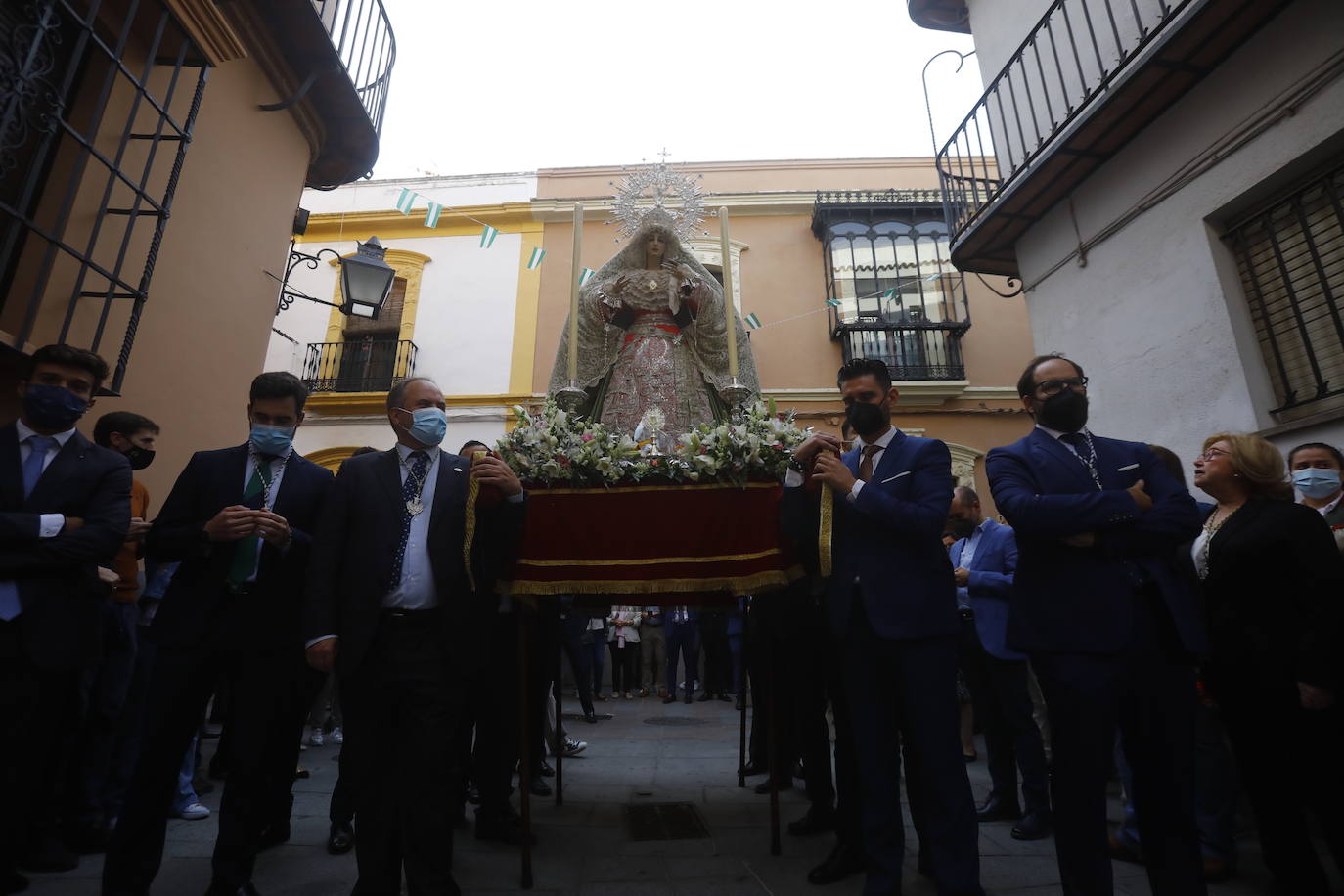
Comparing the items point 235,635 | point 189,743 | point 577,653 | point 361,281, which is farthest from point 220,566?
point 577,653

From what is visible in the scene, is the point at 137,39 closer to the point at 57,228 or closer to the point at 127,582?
the point at 57,228

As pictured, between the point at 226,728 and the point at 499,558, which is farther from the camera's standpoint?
the point at 226,728

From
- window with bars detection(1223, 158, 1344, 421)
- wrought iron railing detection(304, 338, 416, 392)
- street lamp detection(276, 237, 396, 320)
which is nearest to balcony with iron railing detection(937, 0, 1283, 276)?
window with bars detection(1223, 158, 1344, 421)

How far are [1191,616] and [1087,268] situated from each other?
15.5ft

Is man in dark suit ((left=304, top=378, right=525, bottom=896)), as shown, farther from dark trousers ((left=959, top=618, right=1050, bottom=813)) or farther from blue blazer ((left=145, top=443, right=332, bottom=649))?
dark trousers ((left=959, top=618, right=1050, bottom=813))

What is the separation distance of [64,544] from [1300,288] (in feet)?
21.2

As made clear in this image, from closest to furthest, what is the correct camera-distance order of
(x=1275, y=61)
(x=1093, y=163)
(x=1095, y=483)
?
(x=1095, y=483) < (x=1275, y=61) < (x=1093, y=163)

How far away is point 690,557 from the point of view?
2.83m

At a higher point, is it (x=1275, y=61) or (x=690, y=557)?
(x=1275, y=61)

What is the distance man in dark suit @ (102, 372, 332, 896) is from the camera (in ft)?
7.56

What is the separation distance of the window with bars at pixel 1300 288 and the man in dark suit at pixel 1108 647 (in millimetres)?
2842

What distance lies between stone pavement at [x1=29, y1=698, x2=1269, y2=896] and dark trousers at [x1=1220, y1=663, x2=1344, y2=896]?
366 mm

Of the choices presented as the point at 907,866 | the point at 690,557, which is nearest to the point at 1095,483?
the point at 690,557

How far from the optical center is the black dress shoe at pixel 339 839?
9.78 feet
